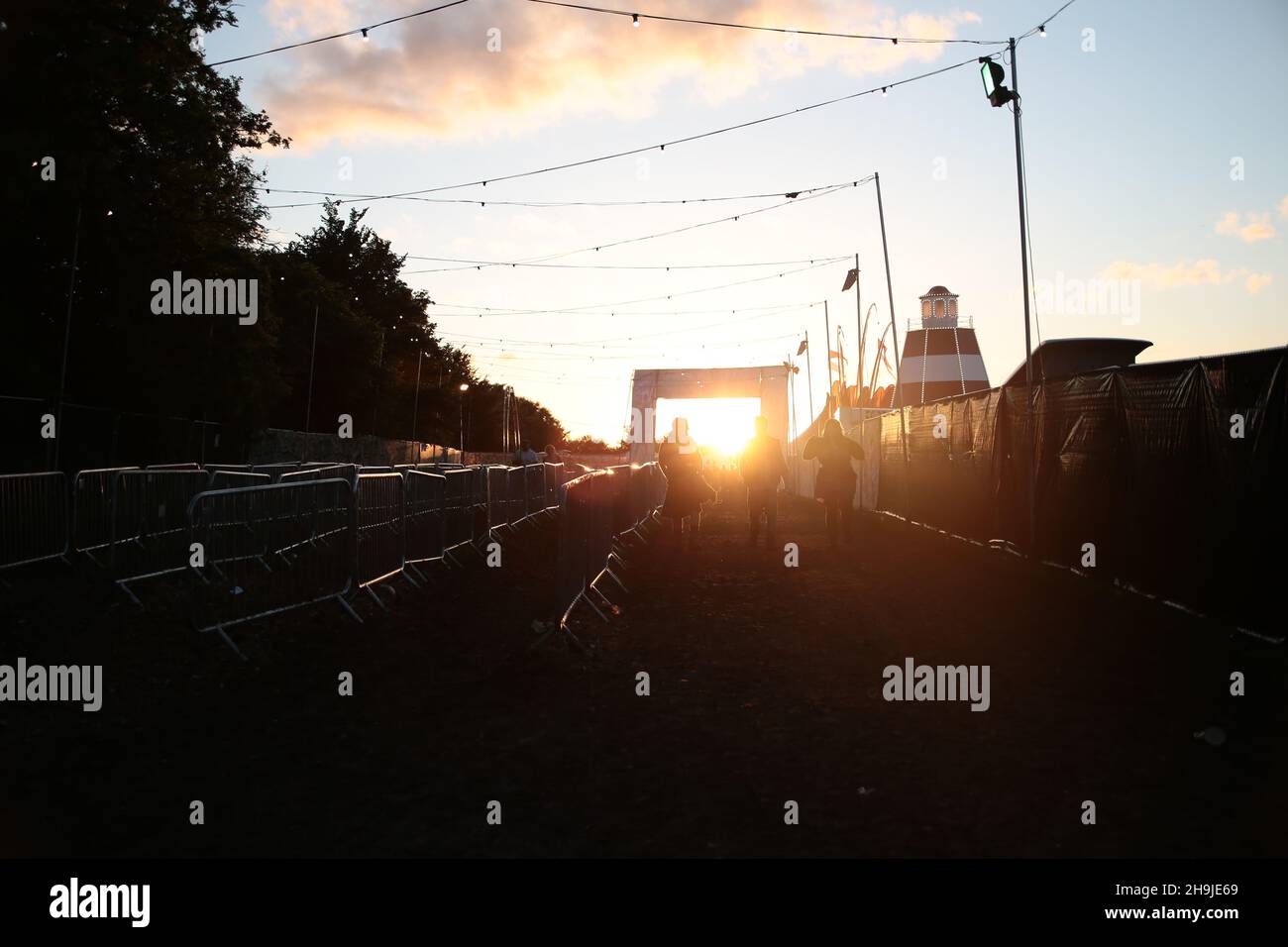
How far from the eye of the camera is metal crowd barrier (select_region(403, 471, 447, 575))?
468 inches

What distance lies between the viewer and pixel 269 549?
30.2 ft

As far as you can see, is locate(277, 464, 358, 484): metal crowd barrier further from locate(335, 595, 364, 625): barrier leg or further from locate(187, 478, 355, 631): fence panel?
locate(335, 595, 364, 625): barrier leg

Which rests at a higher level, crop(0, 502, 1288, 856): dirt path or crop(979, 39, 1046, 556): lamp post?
crop(979, 39, 1046, 556): lamp post

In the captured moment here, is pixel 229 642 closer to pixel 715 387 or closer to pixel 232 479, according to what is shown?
pixel 232 479

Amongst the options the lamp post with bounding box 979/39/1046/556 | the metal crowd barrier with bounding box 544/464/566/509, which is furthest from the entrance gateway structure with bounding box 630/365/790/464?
the lamp post with bounding box 979/39/1046/556

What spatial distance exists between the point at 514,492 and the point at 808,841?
46.8ft

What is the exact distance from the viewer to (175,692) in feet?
23.1

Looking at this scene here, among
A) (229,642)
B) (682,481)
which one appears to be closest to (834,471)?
(682,481)

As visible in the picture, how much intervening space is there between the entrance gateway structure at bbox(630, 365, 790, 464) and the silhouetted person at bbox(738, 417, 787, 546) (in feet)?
147

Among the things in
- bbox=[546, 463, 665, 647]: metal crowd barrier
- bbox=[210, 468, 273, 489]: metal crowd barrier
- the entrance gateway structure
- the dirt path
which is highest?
the entrance gateway structure

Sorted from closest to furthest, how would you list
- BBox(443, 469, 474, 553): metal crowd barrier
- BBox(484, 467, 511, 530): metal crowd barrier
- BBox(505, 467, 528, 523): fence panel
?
BBox(443, 469, 474, 553): metal crowd barrier → BBox(484, 467, 511, 530): metal crowd barrier → BBox(505, 467, 528, 523): fence panel

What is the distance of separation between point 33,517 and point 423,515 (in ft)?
13.3

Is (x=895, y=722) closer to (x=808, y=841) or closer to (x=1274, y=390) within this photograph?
(x=808, y=841)
